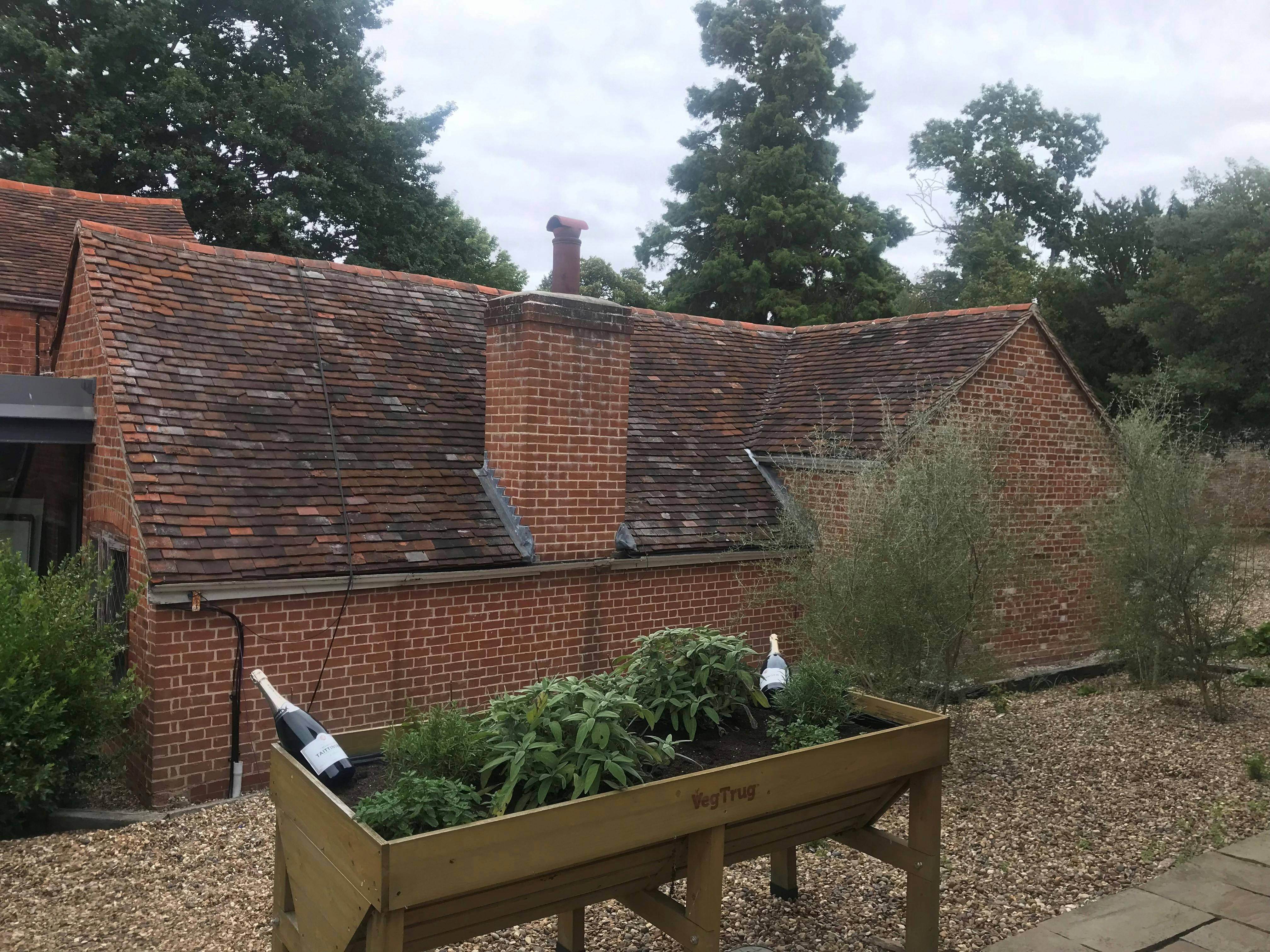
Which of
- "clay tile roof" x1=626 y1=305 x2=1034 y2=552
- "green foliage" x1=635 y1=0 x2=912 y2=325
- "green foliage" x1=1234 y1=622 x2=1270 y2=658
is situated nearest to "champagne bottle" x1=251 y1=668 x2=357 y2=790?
"clay tile roof" x1=626 y1=305 x2=1034 y2=552

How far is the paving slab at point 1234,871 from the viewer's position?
5234 millimetres

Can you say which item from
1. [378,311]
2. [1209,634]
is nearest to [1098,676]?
[1209,634]

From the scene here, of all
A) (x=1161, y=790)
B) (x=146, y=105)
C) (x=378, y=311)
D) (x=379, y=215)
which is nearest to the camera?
(x=1161, y=790)

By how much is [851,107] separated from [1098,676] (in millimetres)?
26186

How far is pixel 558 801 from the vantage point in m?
3.43

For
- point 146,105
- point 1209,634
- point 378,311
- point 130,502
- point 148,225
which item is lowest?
point 1209,634

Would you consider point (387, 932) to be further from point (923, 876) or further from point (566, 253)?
point (566, 253)

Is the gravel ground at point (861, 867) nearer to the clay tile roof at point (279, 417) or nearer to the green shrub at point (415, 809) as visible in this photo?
the green shrub at point (415, 809)

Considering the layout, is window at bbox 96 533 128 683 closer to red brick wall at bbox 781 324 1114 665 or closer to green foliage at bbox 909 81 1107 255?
red brick wall at bbox 781 324 1114 665

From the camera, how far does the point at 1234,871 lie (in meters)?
5.45

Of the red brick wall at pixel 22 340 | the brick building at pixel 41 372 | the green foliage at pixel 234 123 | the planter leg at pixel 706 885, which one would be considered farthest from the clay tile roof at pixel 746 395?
the green foliage at pixel 234 123

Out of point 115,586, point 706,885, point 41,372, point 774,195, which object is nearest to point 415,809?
point 706,885

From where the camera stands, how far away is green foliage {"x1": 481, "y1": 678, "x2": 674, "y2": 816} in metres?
3.41

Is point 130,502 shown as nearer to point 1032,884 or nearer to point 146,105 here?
point 1032,884
